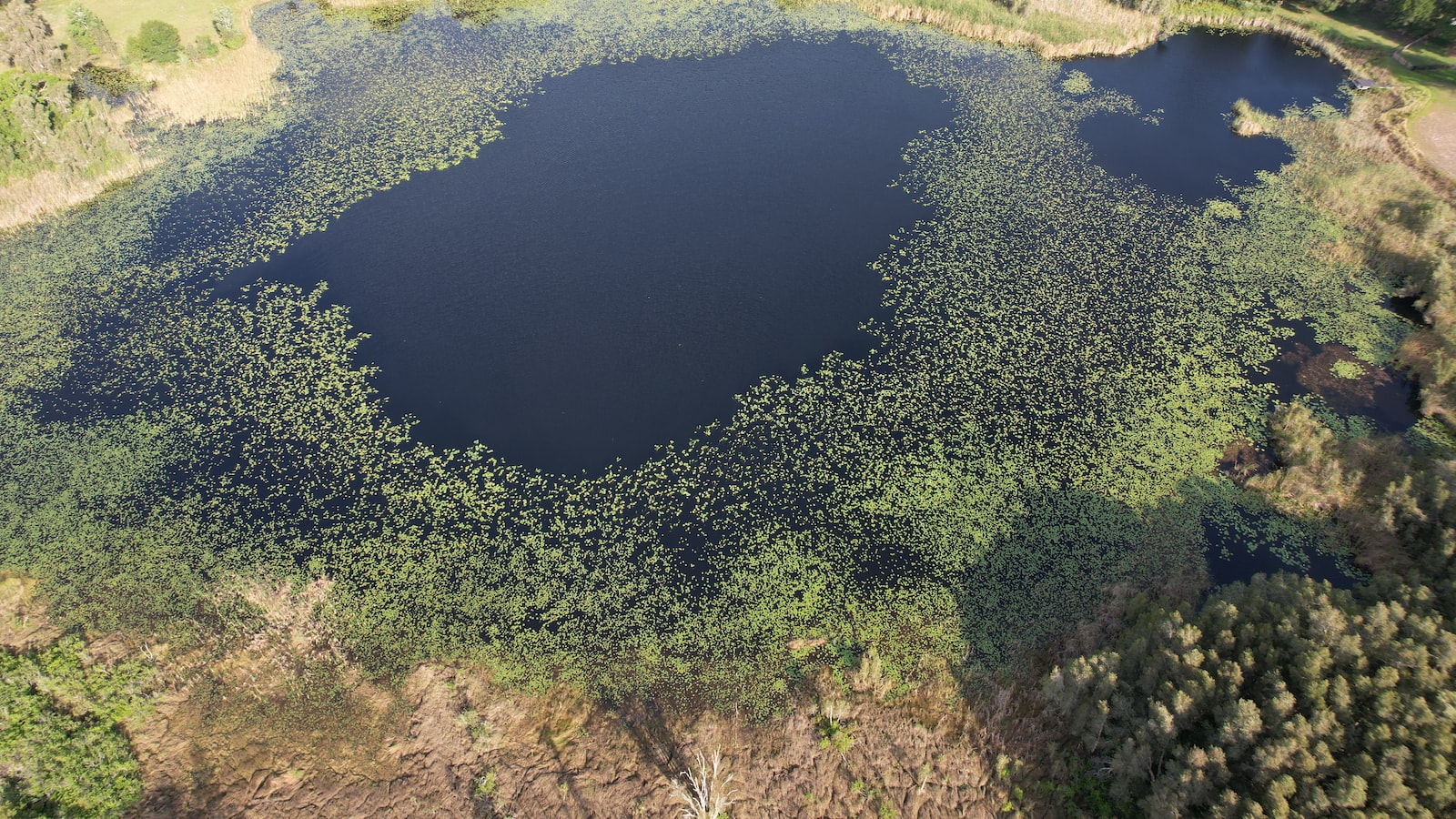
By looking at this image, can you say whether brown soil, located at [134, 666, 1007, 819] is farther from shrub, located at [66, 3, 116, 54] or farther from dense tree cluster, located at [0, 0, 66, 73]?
shrub, located at [66, 3, 116, 54]

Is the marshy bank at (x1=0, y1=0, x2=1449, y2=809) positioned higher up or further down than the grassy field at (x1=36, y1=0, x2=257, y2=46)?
further down

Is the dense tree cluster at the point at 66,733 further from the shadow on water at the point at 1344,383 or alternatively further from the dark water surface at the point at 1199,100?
the dark water surface at the point at 1199,100

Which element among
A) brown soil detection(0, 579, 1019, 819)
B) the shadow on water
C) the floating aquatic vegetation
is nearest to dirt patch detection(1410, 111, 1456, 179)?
the floating aquatic vegetation

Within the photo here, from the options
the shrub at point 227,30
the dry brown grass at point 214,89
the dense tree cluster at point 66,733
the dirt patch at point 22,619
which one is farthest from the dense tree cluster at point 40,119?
the dense tree cluster at point 66,733

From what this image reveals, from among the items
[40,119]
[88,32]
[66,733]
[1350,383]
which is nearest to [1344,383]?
[1350,383]

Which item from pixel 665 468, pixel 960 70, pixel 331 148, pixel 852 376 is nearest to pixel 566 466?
pixel 665 468

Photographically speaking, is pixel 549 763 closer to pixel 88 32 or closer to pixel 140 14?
pixel 88 32
